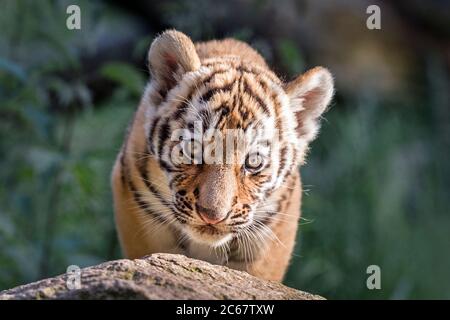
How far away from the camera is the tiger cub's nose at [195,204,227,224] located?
3783 millimetres

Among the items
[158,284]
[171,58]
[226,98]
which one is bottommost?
[158,284]

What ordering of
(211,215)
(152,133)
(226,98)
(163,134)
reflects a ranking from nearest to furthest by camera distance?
(211,215), (226,98), (163,134), (152,133)

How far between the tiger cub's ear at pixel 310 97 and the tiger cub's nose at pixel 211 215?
2.93 ft

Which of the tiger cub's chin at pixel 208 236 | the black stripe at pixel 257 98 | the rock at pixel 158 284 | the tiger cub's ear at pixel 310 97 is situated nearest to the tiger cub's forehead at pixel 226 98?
the black stripe at pixel 257 98

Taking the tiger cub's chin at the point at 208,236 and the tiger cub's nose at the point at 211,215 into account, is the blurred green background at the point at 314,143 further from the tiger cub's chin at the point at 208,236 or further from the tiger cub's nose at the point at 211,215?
the tiger cub's nose at the point at 211,215

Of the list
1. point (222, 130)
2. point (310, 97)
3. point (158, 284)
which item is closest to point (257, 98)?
point (222, 130)

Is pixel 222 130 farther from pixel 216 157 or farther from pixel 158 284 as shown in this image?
pixel 158 284

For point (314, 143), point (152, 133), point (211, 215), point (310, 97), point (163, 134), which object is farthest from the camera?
point (314, 143)

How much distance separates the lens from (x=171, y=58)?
435 centimetres

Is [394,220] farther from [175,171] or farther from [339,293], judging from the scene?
[175,171]

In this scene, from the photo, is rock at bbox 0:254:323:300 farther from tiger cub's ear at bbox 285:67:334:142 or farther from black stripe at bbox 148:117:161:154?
tiger cub's ear at bbox 285:67:334:142

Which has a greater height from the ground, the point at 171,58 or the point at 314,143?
the point at 171,58

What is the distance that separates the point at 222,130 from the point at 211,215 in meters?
0.41

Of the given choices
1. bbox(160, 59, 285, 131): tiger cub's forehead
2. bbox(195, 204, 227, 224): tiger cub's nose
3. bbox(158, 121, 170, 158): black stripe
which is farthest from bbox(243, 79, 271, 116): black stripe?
bbox(195, 204, 227, 224): tiger cub's nose
